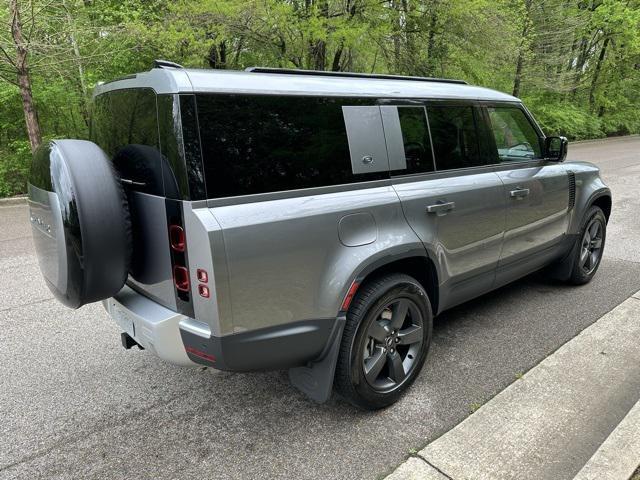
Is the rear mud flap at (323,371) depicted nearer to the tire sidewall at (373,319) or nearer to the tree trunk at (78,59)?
the tire sidewall at (373,319)

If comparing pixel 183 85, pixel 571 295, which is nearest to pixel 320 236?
pixel 183 85

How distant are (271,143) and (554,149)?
2933 millimetres

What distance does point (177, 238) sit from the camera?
2.19 meters

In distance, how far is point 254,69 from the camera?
2.55 metres

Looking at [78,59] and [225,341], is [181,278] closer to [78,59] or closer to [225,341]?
[225,341]

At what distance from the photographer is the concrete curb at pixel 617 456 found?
7.41ft

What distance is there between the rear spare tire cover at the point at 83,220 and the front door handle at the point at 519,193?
272cm

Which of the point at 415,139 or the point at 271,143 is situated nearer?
the point at 271,143

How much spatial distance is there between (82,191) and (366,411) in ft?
6.42

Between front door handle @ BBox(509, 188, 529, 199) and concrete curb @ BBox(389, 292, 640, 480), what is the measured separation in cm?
117

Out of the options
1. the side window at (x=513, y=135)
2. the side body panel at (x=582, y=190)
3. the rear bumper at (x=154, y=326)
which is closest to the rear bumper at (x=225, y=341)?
the rear bumper at (x=154, y=326)

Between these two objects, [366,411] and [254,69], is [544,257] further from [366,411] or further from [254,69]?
[254,69]

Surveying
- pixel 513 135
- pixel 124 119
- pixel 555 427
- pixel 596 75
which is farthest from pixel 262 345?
pixel 596 75

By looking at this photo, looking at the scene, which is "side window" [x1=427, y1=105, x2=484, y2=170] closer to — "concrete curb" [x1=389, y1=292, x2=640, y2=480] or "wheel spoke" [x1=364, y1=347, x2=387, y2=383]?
"wheel spoke" [x1=364, y1=347, x2=387, y2=383]
